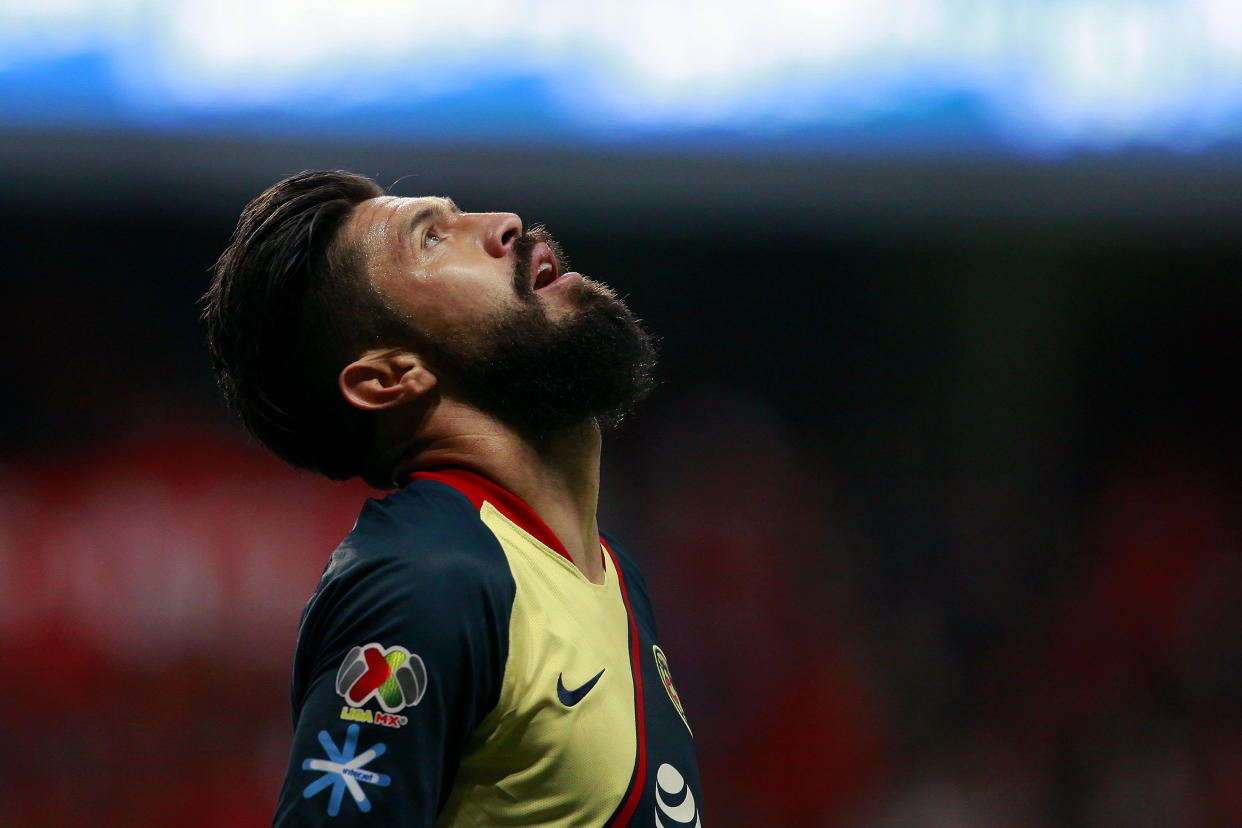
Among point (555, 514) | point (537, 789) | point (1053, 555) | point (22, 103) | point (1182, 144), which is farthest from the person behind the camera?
point (1053, 555)

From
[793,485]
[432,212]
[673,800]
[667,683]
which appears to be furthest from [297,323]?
[793,485]

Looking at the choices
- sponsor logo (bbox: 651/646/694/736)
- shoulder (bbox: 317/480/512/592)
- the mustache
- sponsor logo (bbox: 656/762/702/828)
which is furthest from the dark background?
sponsor logo (bbox: 656/762/702/828)

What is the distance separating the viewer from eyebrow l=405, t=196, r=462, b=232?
1.81m

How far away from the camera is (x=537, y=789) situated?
144cm

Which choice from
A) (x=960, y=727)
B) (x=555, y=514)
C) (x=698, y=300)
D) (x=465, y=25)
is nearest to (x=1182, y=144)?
(x=698, y=300)

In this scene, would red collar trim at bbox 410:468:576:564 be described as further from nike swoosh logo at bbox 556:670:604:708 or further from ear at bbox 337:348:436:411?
nike swoosh logo at bbox 556:670:604:708

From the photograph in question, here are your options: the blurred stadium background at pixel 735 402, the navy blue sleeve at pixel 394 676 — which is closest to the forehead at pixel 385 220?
the navy blue sleeve at pixel 394 676

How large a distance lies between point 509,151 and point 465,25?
1.98ft

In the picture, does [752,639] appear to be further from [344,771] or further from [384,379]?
[344,771]

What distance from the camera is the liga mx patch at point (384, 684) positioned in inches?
51.8

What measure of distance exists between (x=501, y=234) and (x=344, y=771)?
2.85ft

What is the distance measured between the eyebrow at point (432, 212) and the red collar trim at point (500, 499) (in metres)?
0.39

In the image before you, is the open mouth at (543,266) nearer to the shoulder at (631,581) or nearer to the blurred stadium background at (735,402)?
the shoulder at (631,581)

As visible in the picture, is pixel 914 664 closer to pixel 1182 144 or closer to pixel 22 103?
pixel 1182 144
